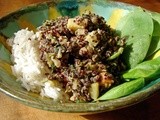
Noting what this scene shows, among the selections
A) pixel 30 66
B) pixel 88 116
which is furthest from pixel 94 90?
pixel 30 66

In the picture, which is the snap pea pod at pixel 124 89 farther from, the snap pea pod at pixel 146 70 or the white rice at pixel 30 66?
the white rice at pixel 30 66

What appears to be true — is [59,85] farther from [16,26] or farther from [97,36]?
[16,26]

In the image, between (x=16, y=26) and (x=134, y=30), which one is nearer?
(x=134, y=30)

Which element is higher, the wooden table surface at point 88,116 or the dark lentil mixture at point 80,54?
the dark lentil mixture at point 80,54

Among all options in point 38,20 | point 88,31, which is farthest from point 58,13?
point 88,31

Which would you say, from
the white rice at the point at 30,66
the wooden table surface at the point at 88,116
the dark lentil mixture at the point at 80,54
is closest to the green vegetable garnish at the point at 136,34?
the dark lentil mixture at the point at 80,54
